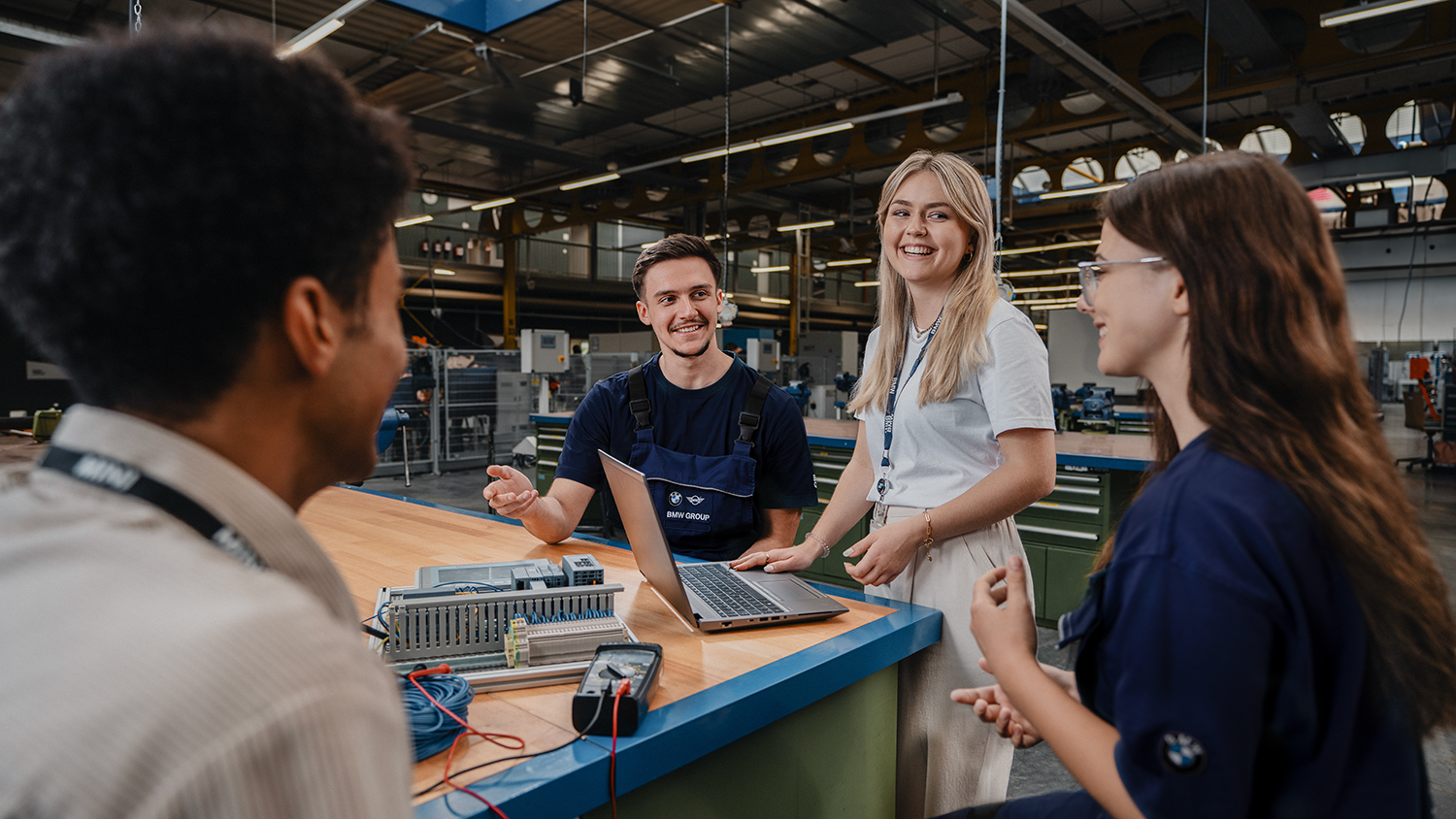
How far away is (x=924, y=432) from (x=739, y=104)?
29.2 feet

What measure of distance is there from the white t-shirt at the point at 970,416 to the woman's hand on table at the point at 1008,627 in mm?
534

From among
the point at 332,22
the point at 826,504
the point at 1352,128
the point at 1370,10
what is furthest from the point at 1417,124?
the point at 332,22

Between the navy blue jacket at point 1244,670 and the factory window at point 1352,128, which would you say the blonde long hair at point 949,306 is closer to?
the navy blue jacket at point 1244,670

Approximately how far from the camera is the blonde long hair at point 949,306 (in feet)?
4.92

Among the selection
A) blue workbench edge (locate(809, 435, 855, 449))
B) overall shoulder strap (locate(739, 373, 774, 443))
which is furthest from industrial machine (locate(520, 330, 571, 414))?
overall shoulder strap (locate(739, 373, 774, 443))

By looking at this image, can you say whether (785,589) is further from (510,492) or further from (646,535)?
A: (510,492)

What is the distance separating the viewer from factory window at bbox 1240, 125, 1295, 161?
814cm

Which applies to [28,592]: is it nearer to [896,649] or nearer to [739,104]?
[896,649]

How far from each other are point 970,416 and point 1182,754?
902 millimetres

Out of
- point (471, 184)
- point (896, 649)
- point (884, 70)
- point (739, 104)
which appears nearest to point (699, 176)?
point (739, 104)

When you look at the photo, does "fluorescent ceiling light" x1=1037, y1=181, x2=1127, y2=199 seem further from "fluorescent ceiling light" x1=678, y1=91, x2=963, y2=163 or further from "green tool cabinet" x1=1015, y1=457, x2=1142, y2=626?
"green tool cabinet" x1=1015, y1=457, x2=1142, y2=626

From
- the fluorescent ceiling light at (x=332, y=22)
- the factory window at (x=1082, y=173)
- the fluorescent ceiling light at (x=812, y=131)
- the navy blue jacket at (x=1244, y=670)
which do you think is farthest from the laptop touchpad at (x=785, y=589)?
the factory window at (x=1082, y=173)

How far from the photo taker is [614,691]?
2.93 feet

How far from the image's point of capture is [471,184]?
43.0ft
